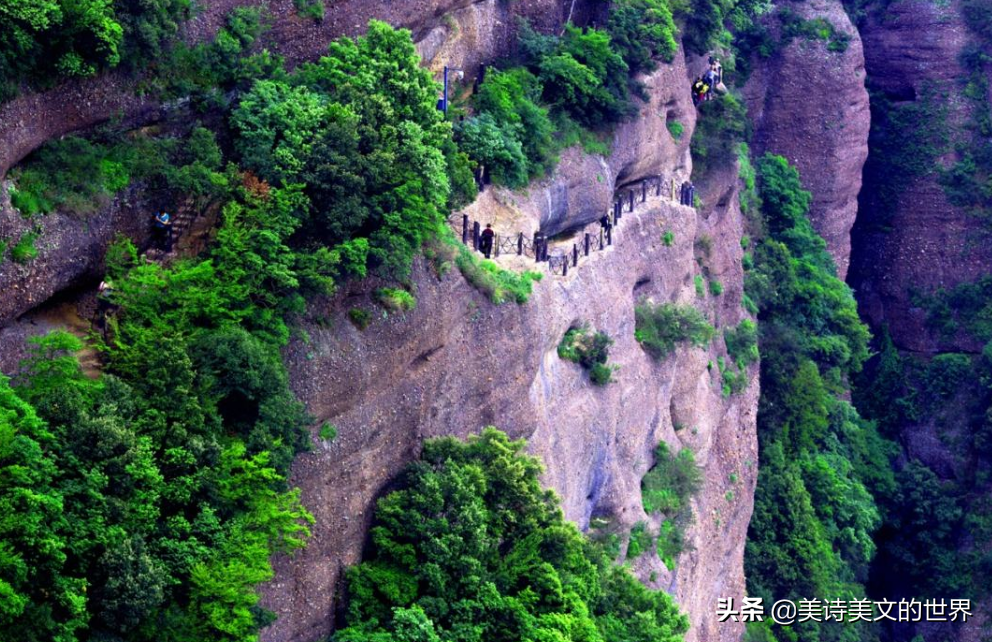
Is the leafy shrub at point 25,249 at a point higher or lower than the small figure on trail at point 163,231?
lower

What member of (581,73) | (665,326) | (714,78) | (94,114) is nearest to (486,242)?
(581,73)

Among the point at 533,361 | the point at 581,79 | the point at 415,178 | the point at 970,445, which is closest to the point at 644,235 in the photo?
the point at 581,79

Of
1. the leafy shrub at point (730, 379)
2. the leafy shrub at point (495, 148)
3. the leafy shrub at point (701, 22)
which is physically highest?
the leafy shrub at point (701, 22)

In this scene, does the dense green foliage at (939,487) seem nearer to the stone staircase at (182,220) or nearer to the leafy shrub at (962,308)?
the leafy shrub at (962,308)

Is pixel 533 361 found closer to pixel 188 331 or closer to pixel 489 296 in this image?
pixel 489 296

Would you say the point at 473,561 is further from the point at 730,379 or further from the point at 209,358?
the point at 730,379

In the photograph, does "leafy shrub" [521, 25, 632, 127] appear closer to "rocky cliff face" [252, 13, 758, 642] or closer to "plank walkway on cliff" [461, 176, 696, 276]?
"rocky cliff face" [252, 13, 758, 642]

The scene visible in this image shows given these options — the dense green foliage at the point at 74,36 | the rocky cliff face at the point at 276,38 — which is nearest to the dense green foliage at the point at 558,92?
the rocky cliff face at the point at 276,38
